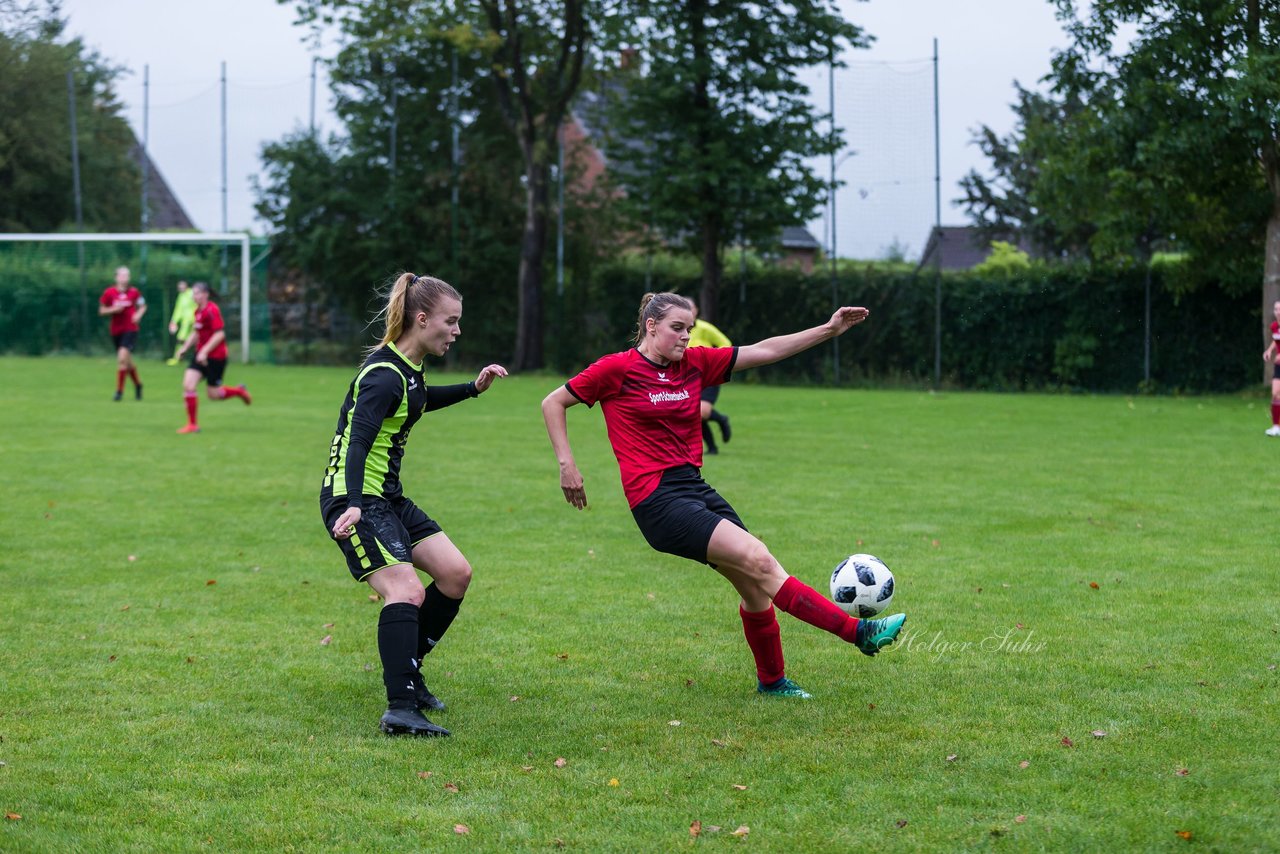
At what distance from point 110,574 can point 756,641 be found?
464 cm

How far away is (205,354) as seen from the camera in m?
17.0

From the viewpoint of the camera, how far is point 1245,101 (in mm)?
22188

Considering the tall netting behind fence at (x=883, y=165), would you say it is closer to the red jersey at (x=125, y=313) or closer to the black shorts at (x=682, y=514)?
the red jersey at (x=125, y=313)

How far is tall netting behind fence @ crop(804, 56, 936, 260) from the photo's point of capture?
29062 millimetres

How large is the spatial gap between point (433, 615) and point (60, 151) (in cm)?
4255

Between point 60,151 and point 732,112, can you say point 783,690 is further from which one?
point 60,151

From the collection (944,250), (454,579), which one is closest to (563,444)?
(454,579)

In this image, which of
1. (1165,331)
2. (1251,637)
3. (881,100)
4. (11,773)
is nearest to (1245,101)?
(1165,331)

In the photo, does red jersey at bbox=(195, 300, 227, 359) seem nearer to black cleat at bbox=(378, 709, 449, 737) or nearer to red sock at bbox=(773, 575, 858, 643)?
black cleat at bbox=(378, 709, 449, 737)

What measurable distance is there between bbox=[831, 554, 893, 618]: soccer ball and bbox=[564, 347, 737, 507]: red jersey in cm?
84

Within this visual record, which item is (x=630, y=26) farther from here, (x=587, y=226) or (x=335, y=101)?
(x=335, y=101)

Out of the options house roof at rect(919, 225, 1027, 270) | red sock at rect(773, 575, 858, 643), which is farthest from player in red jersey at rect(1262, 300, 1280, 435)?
red sock at rect(773, 575, 858, 643)

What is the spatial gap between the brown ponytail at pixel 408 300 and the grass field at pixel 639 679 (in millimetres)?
1582

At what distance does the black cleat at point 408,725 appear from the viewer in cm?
515
